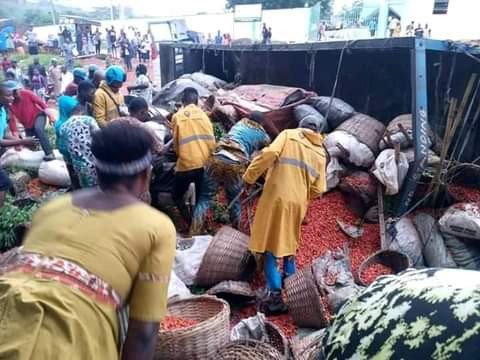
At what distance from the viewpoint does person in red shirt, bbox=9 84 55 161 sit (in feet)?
21.9

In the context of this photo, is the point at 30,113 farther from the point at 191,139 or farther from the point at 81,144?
the point at 191,139

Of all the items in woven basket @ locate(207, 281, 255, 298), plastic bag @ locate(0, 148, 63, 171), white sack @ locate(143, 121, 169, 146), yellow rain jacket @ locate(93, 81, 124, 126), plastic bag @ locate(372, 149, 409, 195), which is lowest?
woven basket @ locate(207, 281, 255, 298)

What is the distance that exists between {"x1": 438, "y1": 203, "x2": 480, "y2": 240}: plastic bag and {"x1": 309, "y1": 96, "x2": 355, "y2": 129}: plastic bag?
6.57ft

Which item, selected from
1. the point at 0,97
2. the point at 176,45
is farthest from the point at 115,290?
the point at 176,45

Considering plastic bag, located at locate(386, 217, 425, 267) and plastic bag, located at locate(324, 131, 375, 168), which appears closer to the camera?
plastic bag, located at locate(386, 217, 425, 267)

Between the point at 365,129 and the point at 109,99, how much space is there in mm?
3065

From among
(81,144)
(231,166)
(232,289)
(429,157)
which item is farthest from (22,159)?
(429,157)

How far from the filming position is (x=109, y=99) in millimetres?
5273

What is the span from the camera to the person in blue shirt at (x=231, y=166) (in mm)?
4844

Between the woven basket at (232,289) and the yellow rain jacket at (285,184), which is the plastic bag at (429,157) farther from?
the woven basket at (232,289)

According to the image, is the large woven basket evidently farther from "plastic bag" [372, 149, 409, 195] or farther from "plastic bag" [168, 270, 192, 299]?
"plastic bag" [372, 149, 409, 195]

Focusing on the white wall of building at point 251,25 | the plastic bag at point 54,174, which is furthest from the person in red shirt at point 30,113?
the white wall of building at point 251,25

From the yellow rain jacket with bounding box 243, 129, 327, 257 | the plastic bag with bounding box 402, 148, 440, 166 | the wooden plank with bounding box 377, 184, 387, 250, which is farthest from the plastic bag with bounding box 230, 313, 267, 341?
the plastic bag with bounding box 402, 148, 440, 166

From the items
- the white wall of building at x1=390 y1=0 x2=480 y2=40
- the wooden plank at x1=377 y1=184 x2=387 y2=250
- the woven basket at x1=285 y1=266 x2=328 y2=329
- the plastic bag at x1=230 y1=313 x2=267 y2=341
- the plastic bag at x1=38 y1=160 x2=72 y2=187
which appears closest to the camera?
the plastic bag at x1=230 y1=313 x2=267 y2=341
